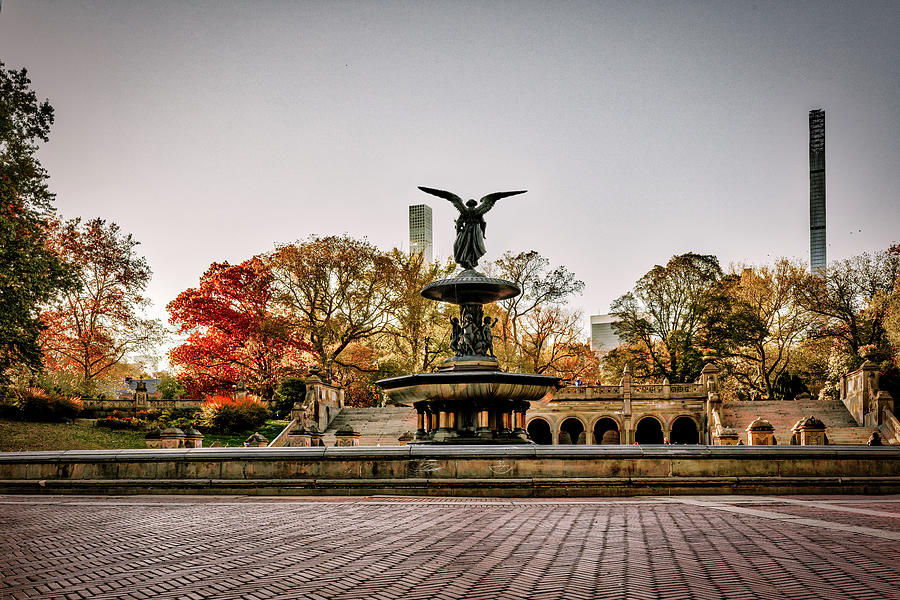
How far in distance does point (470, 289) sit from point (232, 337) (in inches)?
1253

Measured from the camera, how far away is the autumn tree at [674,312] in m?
49.3

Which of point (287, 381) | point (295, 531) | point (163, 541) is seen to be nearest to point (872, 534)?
point (295, 531)

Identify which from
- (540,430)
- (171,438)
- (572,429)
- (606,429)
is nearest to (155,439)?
(171,438)

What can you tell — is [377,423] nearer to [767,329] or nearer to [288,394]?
[288,394]

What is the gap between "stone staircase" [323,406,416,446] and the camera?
3609 centimetres

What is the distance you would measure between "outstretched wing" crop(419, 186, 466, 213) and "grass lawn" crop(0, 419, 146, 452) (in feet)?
56.4

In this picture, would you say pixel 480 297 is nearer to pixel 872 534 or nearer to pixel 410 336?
pixel 872 534

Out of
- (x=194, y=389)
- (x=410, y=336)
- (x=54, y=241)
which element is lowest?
(x=194, y=389)

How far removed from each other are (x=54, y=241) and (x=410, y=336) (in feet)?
69.8

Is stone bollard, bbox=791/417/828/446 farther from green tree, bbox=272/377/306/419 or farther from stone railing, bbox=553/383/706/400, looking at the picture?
green tree, bbox=272/377/306/419

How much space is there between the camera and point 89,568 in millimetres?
5699

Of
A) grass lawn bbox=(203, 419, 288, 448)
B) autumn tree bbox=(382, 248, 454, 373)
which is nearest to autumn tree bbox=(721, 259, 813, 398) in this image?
autumn tree bbox=(382, 248, 454, 373)

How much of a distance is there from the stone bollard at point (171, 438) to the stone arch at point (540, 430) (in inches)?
1221

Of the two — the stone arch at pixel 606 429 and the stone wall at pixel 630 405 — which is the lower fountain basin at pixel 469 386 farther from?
the stone arch at pixel 606 429
